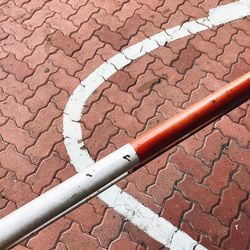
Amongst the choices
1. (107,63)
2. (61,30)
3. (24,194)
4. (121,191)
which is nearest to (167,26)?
(107,63)

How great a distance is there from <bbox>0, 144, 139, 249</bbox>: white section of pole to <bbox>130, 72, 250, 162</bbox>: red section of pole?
0.27ft

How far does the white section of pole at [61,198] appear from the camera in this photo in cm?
179

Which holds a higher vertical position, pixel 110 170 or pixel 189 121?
pixel 189 121

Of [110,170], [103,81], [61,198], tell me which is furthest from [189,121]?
[103,81]

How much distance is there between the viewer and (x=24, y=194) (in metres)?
4.05

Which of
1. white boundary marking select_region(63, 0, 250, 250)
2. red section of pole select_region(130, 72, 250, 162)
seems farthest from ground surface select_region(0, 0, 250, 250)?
red section of pole select_region(130, 72, 250, 162)

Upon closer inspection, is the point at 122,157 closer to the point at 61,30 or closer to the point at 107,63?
the point at 107,63

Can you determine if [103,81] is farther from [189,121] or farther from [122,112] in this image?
[189,121]

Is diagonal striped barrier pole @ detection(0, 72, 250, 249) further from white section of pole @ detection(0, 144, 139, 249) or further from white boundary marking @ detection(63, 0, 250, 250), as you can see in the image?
white boundary marking @ detection(63, 0, 250, 250)

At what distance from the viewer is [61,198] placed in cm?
188

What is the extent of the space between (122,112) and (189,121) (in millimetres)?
2468

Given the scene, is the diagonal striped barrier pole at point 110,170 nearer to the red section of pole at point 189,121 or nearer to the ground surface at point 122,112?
the red section of pole at point 189,121

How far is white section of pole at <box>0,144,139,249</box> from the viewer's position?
179cm

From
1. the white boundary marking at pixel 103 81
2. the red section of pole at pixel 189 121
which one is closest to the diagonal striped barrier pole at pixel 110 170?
the red section of pole at pixel 189 121
